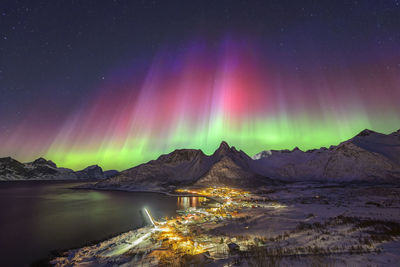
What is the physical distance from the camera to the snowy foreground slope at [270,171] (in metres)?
140

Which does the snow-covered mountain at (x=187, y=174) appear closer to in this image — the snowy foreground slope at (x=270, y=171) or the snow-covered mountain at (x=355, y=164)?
the snowy foreground slope at (x=270, y=171)

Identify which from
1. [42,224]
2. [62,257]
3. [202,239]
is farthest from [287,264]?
[42,224]

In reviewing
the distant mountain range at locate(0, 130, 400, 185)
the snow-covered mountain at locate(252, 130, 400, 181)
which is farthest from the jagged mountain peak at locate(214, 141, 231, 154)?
the snow-covered mountain at locate(252, 130, 400, 181)

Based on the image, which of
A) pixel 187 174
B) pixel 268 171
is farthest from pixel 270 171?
pixel 187 174

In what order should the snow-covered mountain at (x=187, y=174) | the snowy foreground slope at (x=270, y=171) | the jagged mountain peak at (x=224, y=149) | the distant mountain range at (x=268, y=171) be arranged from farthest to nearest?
1. the jagged mountain peak at (x=224, y=149)
2. the snow-covered mountain at (x=187, y=174)
3. the snowy foreground slope at (x=270, y=171)
4. the distant mountain range at (x=268, y=171)

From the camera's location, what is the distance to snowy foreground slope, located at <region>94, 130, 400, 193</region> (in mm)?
140500

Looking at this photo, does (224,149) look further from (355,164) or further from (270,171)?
(355,164)

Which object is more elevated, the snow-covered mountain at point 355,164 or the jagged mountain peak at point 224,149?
the jagged mountain peak at point 224,149

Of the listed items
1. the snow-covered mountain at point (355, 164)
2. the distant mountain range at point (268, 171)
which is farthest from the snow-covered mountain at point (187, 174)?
the snow-covered mountain at point (355, 164)

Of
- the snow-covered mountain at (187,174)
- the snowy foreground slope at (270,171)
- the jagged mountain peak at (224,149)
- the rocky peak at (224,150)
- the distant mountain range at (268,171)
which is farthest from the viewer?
the jagged mountain peak at (224,149)

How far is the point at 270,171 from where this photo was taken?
656 ft

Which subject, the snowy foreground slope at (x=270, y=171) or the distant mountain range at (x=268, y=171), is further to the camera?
the snowy foreground slope at (x=270, y=171)

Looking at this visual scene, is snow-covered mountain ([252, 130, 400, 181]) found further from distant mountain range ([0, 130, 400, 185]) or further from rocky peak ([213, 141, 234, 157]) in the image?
rocky peak ([213, 141, 234, 157])

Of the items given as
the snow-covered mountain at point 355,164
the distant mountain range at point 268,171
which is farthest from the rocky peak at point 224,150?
the snow-covered mountain at point 355,164
